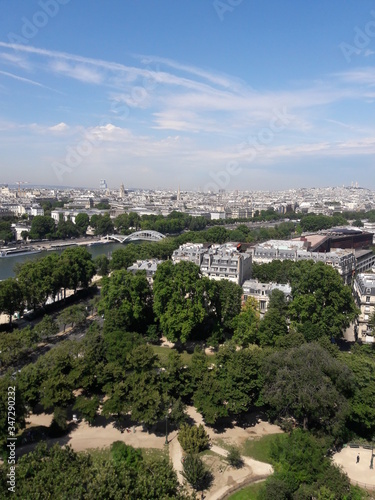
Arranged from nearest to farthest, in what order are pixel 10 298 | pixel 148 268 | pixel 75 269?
pixel 10 298, pixel 148 268, pixel 75 269

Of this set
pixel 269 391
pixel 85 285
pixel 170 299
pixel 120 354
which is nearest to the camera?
pixel 269 391

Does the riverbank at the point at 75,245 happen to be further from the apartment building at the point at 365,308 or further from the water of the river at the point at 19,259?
the apartment building at the point at 365,308

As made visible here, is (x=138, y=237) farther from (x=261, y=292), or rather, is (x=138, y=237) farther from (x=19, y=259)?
(x=261, y=292)

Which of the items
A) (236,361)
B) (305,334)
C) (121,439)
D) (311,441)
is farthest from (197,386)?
(305,334)

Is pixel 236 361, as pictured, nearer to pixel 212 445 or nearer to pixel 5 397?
pixel 212 445

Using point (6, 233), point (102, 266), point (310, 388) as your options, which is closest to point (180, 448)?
point (310, 388)

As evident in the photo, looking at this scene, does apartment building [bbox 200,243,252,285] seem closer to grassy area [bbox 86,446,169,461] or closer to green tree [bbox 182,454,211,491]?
grassy area [bbox 86,446,169,461]

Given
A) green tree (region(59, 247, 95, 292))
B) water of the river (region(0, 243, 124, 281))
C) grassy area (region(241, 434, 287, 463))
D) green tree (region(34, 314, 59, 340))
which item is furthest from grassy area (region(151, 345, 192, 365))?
water of the river (region(0, 243, 124, 281))
